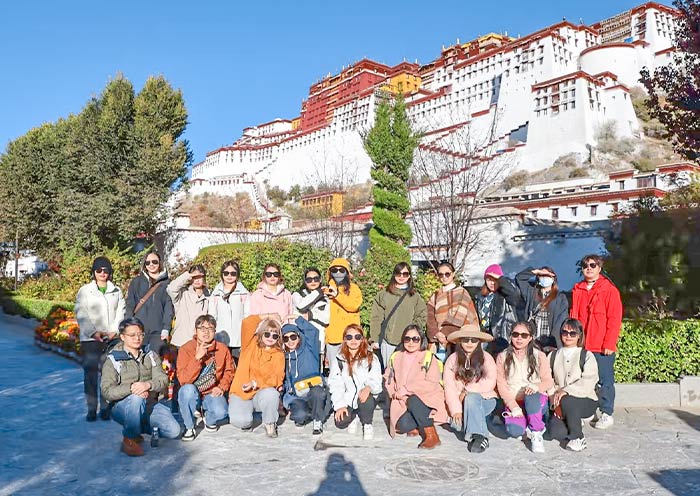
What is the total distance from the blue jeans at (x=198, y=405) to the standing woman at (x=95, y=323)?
1.12 m

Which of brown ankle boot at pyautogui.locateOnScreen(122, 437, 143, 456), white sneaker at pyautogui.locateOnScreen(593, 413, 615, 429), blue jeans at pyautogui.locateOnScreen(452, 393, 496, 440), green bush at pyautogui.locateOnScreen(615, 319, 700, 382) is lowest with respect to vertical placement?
white sneaker at pyautogui.locateOnScreen(593, 413, 615, 429)

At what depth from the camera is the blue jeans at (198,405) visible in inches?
200

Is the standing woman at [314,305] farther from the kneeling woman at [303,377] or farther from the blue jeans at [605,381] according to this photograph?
the blue jeans at [605,381]

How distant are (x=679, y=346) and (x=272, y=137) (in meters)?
75.9

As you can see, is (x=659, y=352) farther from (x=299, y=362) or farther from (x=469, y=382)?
(x=299, y=362)

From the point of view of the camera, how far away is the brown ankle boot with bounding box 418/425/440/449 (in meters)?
4.87

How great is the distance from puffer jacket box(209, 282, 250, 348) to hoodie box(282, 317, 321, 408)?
92 cm

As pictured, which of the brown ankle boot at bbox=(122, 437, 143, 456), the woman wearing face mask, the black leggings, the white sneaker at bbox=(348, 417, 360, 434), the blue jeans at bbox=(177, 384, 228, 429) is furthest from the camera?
the woman wearing face mask

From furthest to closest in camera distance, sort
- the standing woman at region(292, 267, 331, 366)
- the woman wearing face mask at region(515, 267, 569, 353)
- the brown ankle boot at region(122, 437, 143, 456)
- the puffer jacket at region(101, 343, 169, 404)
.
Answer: the standing woman at region(292, 267, 331, 366), the woman wearing face mask at region(515, 267, 569, 353), the puffer jacket at region(101, 343, 169, 404), the brown ankle boot at region(122, 437, 143, 456)

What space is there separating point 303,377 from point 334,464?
1263 mm

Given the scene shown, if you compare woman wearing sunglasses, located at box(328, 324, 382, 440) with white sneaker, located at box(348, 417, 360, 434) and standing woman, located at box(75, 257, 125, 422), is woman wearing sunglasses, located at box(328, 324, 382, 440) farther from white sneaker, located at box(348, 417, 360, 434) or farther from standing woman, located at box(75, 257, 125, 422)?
standing woman, located at box(75, 257, 125, 422)

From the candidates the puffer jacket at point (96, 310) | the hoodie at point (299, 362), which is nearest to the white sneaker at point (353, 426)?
the hoodie at point (299, 362)

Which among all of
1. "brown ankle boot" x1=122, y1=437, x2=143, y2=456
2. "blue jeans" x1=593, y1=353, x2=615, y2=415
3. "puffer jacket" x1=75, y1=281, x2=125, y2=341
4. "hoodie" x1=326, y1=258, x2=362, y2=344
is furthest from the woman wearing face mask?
"puffer jacket" x1=75, y1=281, x2=125, y2=341

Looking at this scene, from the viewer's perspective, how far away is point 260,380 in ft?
17.6
